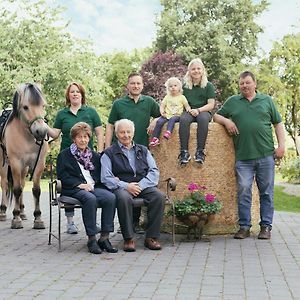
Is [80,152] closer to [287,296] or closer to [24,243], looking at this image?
[24,243]

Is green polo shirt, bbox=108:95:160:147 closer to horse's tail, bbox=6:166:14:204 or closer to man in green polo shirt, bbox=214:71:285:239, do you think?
man in green polo shirt, bbox=214:71:285:239

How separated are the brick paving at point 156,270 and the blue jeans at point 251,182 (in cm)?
31

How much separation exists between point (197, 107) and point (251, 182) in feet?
3.88

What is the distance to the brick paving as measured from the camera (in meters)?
4.90

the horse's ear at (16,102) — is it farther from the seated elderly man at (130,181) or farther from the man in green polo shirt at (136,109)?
the seated elderly man at (130,181)

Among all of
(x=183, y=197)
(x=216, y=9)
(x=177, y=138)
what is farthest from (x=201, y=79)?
(x=216, y=9)

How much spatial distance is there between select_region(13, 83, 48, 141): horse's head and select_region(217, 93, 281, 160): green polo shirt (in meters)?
2.52

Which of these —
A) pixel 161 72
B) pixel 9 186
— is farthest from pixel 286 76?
pixel 9 186

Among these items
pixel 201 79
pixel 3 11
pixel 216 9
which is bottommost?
pixel 201 79

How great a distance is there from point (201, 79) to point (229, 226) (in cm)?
197

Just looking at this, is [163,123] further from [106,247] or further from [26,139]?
[26,139]

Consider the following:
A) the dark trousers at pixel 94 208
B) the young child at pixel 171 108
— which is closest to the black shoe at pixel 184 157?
the young child at pixel 171 108

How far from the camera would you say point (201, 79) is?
25.7 feet

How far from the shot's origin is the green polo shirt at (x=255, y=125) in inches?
304
